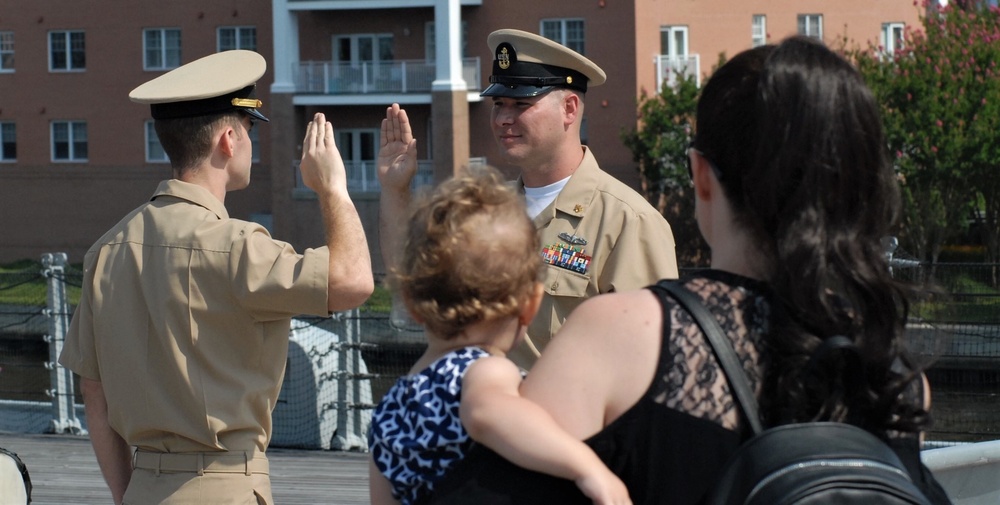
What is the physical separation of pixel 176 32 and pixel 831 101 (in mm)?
33134

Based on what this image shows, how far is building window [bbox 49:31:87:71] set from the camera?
33.4 m

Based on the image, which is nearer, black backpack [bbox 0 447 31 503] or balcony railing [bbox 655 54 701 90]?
black backpack [bbox 0 447 31 503]

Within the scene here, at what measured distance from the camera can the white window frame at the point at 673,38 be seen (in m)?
30.4

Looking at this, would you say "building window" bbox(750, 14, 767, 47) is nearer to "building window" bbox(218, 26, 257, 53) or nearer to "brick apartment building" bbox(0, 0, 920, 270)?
"brick apartment building" bbox(0, 0, 920, 270)

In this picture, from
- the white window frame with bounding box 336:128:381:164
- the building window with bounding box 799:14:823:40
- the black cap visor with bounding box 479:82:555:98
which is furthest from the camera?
the building window with bounding box 799:14:823:40

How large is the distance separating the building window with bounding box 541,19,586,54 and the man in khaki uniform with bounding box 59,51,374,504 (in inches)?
1079

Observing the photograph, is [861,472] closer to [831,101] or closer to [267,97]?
[831,101]

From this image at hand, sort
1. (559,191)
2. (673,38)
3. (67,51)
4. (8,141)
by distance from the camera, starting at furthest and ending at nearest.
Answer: (8,141), (67,51), (673,38), (559,191)

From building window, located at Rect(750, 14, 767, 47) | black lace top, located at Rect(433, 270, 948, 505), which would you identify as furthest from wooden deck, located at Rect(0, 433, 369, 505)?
building window, located at Rect(750, 14, 767, 47)

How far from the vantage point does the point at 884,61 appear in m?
24.8

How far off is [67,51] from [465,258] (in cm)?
3410

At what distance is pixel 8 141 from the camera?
3472 cm

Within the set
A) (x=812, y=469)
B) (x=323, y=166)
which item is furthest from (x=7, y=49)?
(x=812, y=469)

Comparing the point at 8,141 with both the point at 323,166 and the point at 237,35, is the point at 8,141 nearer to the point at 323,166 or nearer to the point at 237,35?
the point at 237,35
